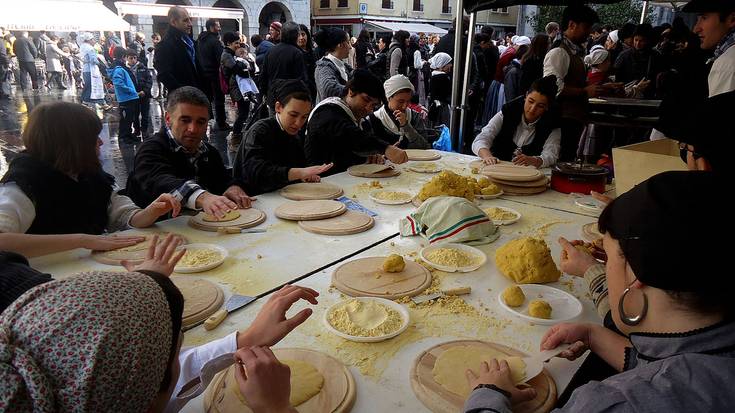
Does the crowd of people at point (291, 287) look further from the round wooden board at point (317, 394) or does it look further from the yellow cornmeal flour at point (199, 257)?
the yellow cornmeal flour at point (199, 257)

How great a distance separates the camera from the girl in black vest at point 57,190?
1996 mm

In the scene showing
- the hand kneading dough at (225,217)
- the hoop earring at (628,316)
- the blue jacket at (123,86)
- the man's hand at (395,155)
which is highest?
the blue jacket at (123,86)

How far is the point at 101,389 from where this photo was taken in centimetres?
82

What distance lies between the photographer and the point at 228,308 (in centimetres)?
166

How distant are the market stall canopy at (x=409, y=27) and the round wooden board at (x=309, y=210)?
31.0 metres

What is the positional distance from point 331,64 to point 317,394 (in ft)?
17.1

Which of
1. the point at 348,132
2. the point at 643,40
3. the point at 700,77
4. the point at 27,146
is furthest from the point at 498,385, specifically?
the point at 643,40

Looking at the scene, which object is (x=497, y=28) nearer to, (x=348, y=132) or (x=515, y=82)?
(x=515, y=82)

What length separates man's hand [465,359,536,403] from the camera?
1190 mm

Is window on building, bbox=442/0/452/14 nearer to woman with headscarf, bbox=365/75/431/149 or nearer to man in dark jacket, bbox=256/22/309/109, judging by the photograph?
man in dark jacket, bbox=256/22/309/109

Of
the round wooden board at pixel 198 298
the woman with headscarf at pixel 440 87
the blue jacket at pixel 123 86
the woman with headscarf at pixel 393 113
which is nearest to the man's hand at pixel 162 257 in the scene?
the round wooden board at pixel 198 298

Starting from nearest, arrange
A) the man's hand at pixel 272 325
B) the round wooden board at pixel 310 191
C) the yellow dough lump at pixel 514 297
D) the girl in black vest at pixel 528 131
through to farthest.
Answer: the man's hand at pixel 272 325
the yellow dough lump at pixel 514 297
the round wooden board at pixel 310 191
the girl in black vest at pixel 528 131

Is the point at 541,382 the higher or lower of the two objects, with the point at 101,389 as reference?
lower

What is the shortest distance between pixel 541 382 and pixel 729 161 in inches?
55.4
